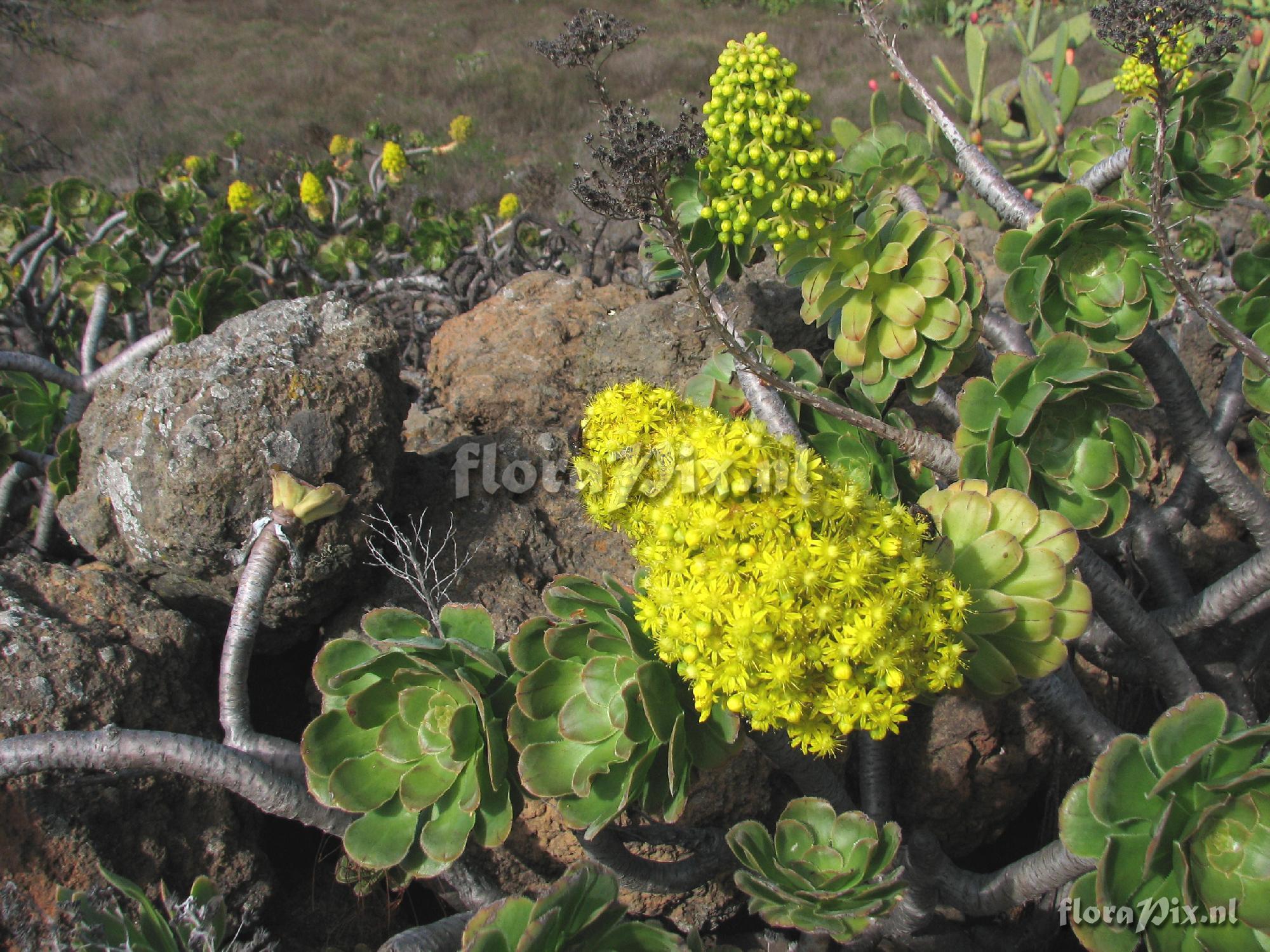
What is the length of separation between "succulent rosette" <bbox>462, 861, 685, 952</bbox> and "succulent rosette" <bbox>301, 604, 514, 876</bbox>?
0.15m

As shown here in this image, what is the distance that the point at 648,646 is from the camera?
1.50m

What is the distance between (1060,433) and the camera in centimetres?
198

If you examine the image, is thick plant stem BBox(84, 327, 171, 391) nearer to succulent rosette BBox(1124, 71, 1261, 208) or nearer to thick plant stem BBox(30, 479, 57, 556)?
thick plant stem BBox(30, 479, 57, 556)

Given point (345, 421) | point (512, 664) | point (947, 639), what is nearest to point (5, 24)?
point (345, 421)

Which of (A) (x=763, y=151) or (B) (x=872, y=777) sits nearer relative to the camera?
(A) (x=763, y=151)

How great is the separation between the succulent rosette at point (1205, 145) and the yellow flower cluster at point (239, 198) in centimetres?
452

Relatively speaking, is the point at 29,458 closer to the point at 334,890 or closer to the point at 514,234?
the point at 334,890

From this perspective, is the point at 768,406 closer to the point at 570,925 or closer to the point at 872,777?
the point at 872,777

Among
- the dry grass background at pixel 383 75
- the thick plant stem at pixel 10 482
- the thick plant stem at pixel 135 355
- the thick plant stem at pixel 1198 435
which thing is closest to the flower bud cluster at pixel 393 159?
the thick plant stem at pixel 135 355

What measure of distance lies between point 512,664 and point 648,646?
36 cm

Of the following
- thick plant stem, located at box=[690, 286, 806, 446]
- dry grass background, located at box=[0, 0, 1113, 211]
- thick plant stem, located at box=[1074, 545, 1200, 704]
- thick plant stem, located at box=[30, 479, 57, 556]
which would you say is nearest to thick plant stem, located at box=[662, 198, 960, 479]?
thick plant stem, located at box=[690, 286, 806, 446]

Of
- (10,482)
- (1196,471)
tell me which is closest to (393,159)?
(10,482)

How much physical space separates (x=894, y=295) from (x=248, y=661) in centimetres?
176

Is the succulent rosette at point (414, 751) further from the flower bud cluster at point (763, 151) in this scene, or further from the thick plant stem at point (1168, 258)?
the thick plant stem at point (1168, 258)
